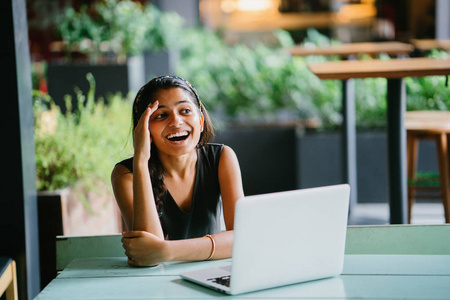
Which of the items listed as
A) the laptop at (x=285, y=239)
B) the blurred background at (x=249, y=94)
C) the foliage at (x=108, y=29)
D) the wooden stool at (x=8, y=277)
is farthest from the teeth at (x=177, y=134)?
the foliage at (x=108, y=29)

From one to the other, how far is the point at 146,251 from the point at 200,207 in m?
0.42

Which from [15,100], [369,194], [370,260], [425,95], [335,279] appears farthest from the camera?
[369,194]

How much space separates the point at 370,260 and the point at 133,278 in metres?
0.56

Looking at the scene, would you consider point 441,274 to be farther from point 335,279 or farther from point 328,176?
point 328,176

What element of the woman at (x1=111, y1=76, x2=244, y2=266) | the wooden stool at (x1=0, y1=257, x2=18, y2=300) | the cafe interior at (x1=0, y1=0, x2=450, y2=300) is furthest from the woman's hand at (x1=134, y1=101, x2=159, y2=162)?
the wooden stool at (x1=0, y1=257, x2=18, y2=300)

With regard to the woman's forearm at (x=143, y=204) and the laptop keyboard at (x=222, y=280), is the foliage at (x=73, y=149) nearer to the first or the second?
the woman's forearm at (x=143, y=204)

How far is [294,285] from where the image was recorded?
1.27m

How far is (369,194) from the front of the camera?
479cm

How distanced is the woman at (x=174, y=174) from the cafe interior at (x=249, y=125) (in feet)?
0.46

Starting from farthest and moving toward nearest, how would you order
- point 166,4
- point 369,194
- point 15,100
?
point 166,4
point 369,194
point 15,100

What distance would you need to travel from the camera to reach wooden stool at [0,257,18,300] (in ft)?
6.81

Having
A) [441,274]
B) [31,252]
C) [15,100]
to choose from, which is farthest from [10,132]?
[441,274]

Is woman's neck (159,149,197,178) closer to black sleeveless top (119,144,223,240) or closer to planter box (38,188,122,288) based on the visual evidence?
black sleeveless top (119,144,223,240)

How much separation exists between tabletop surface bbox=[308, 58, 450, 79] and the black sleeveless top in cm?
83
